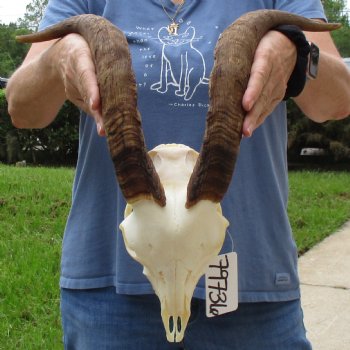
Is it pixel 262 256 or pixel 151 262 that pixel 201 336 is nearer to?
pixel 262 256

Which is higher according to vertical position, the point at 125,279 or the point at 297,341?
the point at 125,279

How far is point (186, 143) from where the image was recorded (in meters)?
2.04

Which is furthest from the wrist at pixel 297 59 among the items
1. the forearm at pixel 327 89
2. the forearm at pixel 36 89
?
the forearm at pixel 36 89

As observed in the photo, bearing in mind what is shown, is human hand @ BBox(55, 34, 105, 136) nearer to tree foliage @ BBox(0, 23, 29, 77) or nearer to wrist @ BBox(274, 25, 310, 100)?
wrist @ BBox(274, 25, 310, 100)

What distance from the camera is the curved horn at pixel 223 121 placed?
1.41m

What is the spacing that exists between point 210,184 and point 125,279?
29.1 inches

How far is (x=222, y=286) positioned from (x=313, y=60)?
2.26ft

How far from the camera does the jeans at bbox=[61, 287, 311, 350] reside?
2.10m

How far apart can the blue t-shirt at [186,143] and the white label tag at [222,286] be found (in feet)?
0.20

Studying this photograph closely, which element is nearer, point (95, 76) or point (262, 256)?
point (95, 76)

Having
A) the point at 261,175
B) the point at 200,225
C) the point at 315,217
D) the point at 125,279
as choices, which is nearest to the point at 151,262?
the point at 200,225

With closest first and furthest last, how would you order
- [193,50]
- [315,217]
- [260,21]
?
[260,21], [193,50], [315,217]

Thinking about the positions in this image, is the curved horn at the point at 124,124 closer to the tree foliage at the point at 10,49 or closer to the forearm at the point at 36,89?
the forearm at the point at 36,89

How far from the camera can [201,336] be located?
2.10 m
